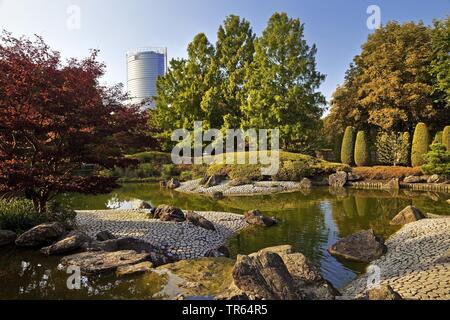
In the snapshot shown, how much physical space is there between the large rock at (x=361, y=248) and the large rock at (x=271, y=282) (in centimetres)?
234

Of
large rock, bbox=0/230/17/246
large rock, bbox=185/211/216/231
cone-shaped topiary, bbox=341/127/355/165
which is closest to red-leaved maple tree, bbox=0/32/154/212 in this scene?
large rock, bbox=0/230/17/246

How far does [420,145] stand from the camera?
21984 millimetres

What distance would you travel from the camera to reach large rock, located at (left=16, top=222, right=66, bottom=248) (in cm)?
674

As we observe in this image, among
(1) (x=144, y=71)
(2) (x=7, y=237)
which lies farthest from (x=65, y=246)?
(1) (x=144, y=71)

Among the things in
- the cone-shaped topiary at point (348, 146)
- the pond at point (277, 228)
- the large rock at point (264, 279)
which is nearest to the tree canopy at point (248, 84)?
the cone-shaped topiary at point (348, 146)

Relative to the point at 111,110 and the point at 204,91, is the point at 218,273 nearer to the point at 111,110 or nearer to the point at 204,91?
the point at 111,110

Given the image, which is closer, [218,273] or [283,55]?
[218,273]

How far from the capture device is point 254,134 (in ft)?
84.4

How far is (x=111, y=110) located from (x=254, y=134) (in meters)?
18.6

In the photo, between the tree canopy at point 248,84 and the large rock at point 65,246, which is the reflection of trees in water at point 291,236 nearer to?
the large rock at point 65,246

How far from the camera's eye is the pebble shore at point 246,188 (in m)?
17.7

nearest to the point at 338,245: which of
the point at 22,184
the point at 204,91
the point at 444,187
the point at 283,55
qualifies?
the point at 22,184

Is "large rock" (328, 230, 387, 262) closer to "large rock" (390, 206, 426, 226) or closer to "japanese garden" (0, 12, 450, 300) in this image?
"japanese garden" (0, 12, 450, 300)

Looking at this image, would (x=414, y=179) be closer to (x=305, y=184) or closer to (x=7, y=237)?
(x=305, y=184)
